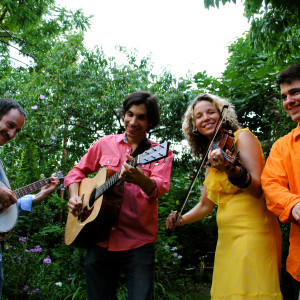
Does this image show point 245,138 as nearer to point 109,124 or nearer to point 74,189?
point 74,189

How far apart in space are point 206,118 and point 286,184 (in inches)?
30.3

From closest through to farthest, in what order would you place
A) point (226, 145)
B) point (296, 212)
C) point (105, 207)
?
point (296, 212)
point (226, 145)
point (105, 207)

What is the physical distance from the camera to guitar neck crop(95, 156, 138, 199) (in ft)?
6.95

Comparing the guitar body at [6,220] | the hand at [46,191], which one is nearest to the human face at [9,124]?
the guitar body at [6,220]

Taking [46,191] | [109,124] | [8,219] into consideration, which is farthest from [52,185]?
[109,124]

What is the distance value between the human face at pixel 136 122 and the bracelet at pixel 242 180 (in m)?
0.87

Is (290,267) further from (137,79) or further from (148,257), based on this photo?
(137,79)

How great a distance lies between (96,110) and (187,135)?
3497 mm

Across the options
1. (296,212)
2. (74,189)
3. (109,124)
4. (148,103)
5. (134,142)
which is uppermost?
(109,124)

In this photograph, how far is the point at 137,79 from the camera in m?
Answer: 6.23

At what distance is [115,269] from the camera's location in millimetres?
2203

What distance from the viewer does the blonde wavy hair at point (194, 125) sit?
235cm

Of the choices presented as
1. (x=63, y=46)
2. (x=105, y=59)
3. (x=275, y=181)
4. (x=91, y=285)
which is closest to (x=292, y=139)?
(x=275, y=181)

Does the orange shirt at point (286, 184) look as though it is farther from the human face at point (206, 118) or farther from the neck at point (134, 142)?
the neck at point (134, 142)
